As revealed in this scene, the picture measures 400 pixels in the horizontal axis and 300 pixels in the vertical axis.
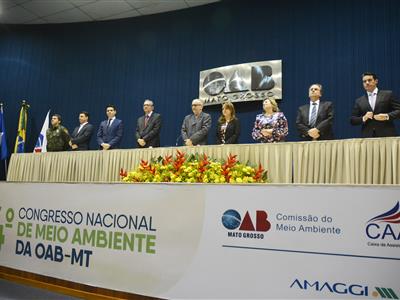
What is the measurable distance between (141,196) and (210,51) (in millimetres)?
4235

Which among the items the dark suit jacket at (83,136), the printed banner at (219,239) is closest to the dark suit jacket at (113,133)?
the dark suit jacket at (83,136)

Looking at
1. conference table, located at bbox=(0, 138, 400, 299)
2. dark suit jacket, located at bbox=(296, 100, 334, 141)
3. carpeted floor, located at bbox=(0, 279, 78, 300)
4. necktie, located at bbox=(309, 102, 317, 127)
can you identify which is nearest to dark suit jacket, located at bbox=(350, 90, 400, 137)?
dark suit jacket, located at bbox=(296, 100, 334, 141)

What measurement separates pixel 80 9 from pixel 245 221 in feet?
19.7

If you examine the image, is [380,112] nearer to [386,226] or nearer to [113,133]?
[386,226]

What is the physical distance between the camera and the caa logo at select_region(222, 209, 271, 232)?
1.68 metres

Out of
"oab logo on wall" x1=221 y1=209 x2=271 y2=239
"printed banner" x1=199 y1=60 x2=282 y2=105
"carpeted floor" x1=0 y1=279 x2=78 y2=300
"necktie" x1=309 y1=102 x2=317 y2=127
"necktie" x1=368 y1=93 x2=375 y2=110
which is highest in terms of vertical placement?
"printed banner" x1=199 y1=60 x2=282 y2=105

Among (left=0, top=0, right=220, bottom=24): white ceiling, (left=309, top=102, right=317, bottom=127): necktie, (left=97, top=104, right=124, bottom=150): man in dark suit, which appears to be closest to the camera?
(left=309, top=102, right=317, bottom=127): necktie

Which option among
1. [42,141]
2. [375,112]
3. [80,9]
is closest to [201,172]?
[375,112]

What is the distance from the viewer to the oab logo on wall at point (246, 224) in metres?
1.68

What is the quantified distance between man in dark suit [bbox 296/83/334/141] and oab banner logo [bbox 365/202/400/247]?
1.80m

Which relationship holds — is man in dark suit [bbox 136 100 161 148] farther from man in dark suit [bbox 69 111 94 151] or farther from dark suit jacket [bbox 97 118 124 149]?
man in dark suit [bbox 69 111 94 151]

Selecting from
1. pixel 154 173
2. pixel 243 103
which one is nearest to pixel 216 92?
pixel 243 103

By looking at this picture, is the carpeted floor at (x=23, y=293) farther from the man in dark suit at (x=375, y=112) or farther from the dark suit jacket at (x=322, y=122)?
the man in dark suit at (x=375, y=112)

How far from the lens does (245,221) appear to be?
5.64 ft
